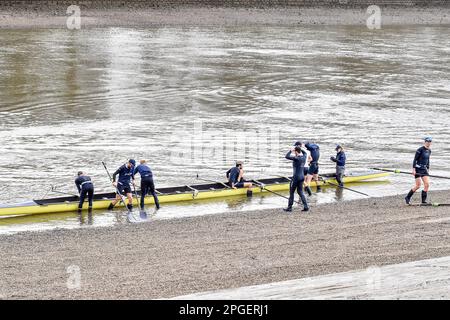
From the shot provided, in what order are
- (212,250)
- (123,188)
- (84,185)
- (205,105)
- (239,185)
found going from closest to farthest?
(212,250) < (84,185) < (123,188) < (239,185) < (205,105)

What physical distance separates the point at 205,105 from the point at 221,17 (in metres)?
26.7

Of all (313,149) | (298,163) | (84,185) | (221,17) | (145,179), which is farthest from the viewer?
(221,17)

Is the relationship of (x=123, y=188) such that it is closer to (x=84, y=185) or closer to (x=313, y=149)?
(x=84, y=185)

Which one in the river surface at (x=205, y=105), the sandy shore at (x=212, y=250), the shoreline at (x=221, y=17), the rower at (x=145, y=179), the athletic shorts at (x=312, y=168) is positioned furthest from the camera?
the shoreline at (x=221, y=17)

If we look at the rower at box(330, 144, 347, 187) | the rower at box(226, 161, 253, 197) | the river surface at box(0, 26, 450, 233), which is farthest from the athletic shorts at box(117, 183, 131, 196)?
the rower at box(330, 144, 347, 187)

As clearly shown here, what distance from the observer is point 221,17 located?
2618 inches

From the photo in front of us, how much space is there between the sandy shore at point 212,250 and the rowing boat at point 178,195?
214 centimetres

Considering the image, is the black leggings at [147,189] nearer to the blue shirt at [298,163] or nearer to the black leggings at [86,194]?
the black leggings at [86,194]

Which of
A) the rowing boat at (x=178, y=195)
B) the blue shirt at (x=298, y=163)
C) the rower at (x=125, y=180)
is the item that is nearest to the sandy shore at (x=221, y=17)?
the rowing boat at (x=178, y=195)

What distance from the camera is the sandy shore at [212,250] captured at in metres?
16.3

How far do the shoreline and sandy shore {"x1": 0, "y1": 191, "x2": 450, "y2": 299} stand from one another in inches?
1570

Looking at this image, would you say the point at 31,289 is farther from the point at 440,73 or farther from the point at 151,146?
the point at 440,73

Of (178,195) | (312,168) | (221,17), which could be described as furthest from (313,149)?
(221,17)

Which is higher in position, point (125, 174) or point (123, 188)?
point (125, 174)
